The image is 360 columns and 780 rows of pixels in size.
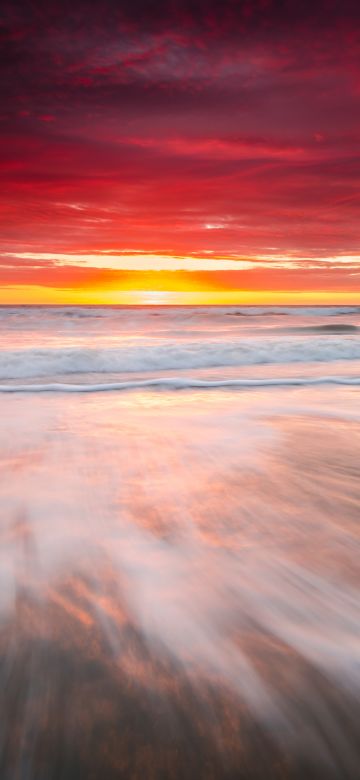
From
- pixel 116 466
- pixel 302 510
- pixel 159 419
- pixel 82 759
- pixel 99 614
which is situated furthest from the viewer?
pixel 159 419

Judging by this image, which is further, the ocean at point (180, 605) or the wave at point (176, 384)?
the wave at point (176, 384)

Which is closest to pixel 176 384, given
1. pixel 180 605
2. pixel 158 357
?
pixel 158 357

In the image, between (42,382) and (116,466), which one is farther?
(42,382)

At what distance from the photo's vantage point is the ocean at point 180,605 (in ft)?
3.39

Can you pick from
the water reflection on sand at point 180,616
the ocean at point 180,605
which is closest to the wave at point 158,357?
the ocean at point 180,605

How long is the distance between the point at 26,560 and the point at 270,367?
6264 mm

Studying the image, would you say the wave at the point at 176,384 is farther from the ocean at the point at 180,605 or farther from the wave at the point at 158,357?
the ocean at the point at 180,605

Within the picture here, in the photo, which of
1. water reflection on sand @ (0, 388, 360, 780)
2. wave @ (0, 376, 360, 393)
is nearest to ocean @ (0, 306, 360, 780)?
water reflection on sand @ (0, 388, 360, 780)

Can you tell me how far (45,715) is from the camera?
1.10m

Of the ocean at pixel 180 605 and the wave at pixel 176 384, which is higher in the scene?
the wave at pixel 176 384

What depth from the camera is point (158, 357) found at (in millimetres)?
7984

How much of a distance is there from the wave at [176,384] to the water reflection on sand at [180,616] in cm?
266

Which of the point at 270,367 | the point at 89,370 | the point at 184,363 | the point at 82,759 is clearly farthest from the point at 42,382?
the point at 82,759

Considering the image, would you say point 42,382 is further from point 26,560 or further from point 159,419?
point 26,560
